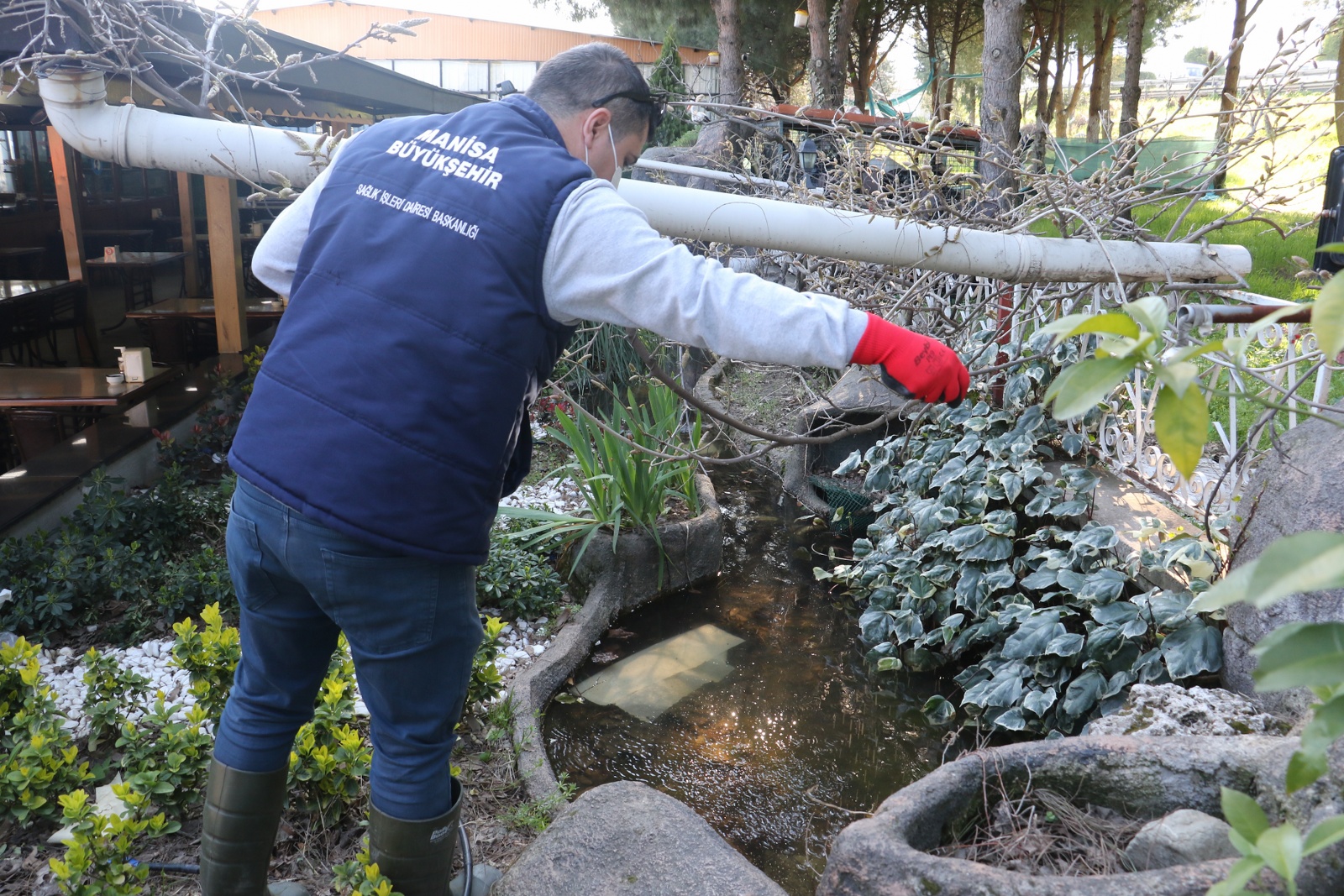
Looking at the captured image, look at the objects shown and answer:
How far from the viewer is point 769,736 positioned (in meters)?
3.45

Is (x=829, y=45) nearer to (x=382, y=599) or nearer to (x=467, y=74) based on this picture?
(x=382, y=599)

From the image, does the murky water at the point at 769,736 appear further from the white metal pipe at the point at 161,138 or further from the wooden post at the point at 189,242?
the wooden post at the point at 189,242

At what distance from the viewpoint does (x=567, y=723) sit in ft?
11.6

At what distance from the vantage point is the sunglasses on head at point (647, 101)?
6.28 ft

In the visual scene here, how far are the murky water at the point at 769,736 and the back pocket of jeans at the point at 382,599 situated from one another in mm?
1457

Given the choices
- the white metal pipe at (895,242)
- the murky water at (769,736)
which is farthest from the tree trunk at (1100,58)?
the white metal pipe at (895,242)

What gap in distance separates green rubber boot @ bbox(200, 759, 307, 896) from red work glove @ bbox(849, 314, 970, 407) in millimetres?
1581

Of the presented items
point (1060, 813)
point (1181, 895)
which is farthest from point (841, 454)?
point (1181, 895)

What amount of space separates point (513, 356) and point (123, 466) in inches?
171

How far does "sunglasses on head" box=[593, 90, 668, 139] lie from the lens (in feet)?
6.28

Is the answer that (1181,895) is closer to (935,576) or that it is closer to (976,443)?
(935,576)

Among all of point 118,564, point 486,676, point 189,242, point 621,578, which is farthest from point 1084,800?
point 189,242

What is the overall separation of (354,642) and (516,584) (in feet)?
7.44

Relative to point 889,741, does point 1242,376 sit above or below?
above
